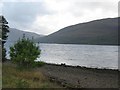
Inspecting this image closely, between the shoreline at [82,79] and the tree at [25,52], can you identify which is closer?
the shoreline at [82,79]

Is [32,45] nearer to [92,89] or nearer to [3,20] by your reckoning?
[92,89]

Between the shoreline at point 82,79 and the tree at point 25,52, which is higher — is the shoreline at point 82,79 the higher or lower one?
the lower one

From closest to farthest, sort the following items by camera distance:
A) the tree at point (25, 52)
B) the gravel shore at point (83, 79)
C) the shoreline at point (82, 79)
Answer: the shoreline at point (82, 79) < the gravel shore at point (83, 79) < the tree at point (25, 52)

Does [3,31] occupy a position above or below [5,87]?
above

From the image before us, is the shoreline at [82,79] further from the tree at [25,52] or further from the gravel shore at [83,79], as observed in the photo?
the tree at [25,52]

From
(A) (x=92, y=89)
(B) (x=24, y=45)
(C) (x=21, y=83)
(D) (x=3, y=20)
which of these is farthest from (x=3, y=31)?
(C) (x=21, y=83)

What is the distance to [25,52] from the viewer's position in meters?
25.2

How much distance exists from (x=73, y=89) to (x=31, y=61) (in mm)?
7517

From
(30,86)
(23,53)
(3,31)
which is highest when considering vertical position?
(3,31)

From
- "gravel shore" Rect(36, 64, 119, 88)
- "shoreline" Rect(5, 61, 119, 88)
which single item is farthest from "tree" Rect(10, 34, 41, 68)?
"gravel shore" Rect(36, 64, 119, 88)

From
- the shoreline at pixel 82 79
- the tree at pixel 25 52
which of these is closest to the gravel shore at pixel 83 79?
the shoreline at pixel 82 79

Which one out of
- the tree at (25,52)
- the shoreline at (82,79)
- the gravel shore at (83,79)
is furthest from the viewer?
the tree at (25,52)

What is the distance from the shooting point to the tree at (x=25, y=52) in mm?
25375

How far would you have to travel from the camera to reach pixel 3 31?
43.3 metres
